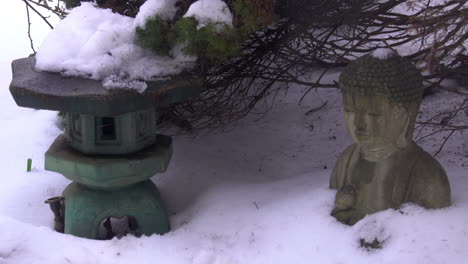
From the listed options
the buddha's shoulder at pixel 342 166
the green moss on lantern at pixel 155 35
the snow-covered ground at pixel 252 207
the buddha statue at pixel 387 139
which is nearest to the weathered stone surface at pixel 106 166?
the snow-covered ground at pixel 252 207

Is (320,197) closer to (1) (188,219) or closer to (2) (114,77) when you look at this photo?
(1) (188,219)

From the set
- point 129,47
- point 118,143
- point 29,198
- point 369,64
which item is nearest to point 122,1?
point 129,47

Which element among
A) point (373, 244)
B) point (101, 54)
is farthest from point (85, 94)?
point (373, 244)

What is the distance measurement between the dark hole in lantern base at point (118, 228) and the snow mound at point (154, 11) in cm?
113

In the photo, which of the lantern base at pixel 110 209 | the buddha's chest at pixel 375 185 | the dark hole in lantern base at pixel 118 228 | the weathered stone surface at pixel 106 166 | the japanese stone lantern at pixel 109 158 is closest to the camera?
the buddha's chest at pixel 375 185

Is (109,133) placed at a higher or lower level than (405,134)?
lower

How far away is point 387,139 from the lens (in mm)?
2410

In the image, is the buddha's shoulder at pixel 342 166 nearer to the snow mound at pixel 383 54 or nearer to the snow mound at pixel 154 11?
the snow mound at pixel 383 54

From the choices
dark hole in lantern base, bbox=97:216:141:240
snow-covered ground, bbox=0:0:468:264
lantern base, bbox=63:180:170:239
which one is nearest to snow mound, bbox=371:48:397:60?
snow-covered ground, bbox=0:0:468:264

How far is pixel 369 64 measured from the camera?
240 centimetres

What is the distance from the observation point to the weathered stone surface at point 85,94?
2.55m

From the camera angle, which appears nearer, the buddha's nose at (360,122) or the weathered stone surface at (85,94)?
the buddha's nose at (360,122)

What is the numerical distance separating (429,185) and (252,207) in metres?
0.96

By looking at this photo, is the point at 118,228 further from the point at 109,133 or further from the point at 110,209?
the point at 109,133
